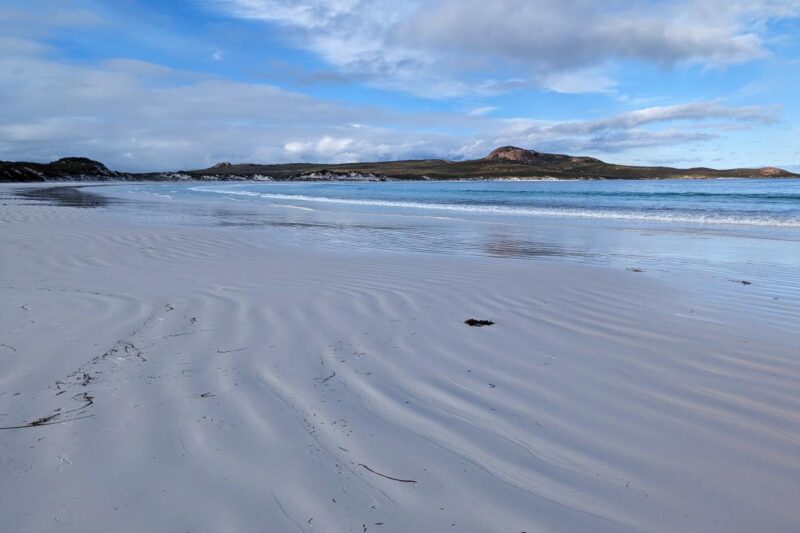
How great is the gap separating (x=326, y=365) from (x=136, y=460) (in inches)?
52.5

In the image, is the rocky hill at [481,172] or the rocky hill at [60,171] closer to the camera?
the rocky hill at [60,171]

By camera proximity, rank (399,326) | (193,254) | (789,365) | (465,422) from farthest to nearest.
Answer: (193,254) < (399,326) < (789,365) < (465,422)

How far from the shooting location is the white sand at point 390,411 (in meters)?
1.94

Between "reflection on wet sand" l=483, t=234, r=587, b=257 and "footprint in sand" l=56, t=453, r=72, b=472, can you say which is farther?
"reflection on wet sand" l=483, t=234, r=587, b=257

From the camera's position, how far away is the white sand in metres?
1.94

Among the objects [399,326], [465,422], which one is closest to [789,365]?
[465,422]

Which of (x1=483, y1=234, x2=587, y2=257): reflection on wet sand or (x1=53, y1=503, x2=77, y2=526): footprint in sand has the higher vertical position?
(x1=483, y1=234, x2=587, y2=257): reflection on wet sand

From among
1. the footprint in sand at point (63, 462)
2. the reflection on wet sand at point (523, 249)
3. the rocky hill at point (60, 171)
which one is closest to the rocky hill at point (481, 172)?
the rocky hill at point (60, 171)

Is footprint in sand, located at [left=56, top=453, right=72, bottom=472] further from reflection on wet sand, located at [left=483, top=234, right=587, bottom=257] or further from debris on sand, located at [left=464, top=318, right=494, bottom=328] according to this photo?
reflection on wet sand, located at [left=483, top=234, right=587, bottom=257]

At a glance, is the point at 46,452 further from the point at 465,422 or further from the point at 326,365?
the point at 465,422

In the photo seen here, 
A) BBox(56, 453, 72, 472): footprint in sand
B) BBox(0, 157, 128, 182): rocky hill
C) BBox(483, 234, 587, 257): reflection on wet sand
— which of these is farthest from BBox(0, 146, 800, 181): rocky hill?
BBox(56, 453, 72, 472): footprint in sand

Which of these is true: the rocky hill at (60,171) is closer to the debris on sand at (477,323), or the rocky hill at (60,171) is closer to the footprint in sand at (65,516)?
Answer: the debris on sand at (477,323)

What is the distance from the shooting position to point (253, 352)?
3541 millimetres

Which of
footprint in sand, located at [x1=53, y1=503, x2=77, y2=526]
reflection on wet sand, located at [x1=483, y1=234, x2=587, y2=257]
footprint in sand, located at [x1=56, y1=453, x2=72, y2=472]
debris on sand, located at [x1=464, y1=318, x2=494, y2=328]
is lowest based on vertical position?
footprint in sand, located at [x1=53, y1=503, x2=77, y2=526]
